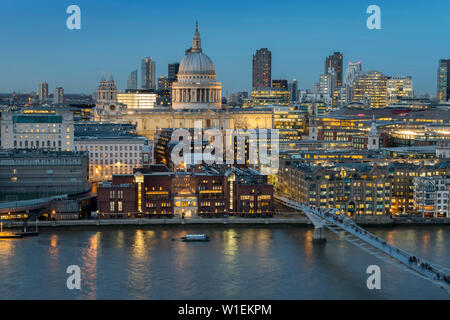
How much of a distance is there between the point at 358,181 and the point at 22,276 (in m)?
13.5

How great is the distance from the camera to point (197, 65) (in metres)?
52.2

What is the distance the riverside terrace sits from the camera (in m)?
29.8

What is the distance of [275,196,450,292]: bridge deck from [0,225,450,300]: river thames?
0.92ft

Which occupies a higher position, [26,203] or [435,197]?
[435,197]

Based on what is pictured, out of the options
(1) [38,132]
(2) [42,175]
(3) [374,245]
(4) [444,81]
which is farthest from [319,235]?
(4) [444,81]

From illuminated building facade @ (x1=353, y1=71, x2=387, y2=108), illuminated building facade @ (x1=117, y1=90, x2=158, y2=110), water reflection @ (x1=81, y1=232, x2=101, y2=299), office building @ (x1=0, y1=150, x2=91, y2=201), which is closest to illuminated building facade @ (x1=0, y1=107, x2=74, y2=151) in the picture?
office building @ (x1=0, y1=150, x2=91, y2=201)

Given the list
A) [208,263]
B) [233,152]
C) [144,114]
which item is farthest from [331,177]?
[144,114]

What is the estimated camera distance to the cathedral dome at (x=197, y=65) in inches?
2057

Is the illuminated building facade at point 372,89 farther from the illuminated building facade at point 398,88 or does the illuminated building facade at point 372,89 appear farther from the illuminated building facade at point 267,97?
the illuminated building facade at point 267,97

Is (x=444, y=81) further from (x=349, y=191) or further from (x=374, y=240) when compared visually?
(x=374, y=240)

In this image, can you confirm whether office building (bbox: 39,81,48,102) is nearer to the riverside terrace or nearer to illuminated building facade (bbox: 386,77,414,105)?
illuminated building facade (bbox: 386,77,414,105)

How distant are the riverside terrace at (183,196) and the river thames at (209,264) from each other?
1305 millimetres

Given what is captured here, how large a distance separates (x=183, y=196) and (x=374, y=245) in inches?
326

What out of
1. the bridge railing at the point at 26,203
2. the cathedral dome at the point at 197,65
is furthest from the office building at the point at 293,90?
the bridge railing at the point at 26,203
